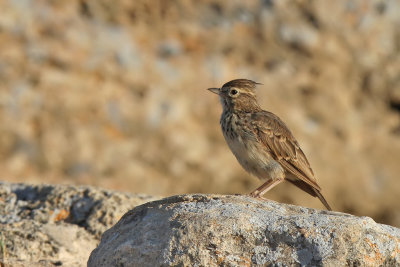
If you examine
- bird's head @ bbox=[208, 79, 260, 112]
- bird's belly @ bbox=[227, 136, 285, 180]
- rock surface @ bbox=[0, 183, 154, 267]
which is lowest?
rock surface @ bbox=[0, 183, 154, 267]

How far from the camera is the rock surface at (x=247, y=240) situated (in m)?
4.55

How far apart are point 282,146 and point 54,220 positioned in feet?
8.01

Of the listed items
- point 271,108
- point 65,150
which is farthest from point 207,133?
point 65,150

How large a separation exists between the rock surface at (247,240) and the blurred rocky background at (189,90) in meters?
5.98

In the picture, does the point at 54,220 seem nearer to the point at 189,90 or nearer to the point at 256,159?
the point at 256,159

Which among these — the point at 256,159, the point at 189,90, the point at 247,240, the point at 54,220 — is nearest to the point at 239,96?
the point at 256,159

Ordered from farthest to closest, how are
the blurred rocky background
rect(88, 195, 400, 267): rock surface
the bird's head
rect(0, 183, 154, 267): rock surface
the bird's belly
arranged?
the blurred rocky background
the bird's head
the bird's belly
rect(0, 183, 154, 267): rock surface
rect(88, 195, 400, 267): rock surface

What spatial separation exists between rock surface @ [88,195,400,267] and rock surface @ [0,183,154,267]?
3.82ft

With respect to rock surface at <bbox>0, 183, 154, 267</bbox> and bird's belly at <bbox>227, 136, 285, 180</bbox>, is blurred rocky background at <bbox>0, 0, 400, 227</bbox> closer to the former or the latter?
rock surface at <bbox>0, 183, 154, 267</bbox>

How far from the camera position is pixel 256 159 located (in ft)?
23.2

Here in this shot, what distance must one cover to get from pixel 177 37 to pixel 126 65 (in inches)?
38.8

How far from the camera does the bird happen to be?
7117 mm

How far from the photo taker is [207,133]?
1143 centimetres

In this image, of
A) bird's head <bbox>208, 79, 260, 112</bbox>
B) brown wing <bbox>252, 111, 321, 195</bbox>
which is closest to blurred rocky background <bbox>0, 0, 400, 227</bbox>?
bird's head <bbox>208, 79, 260, 112</bbox>
